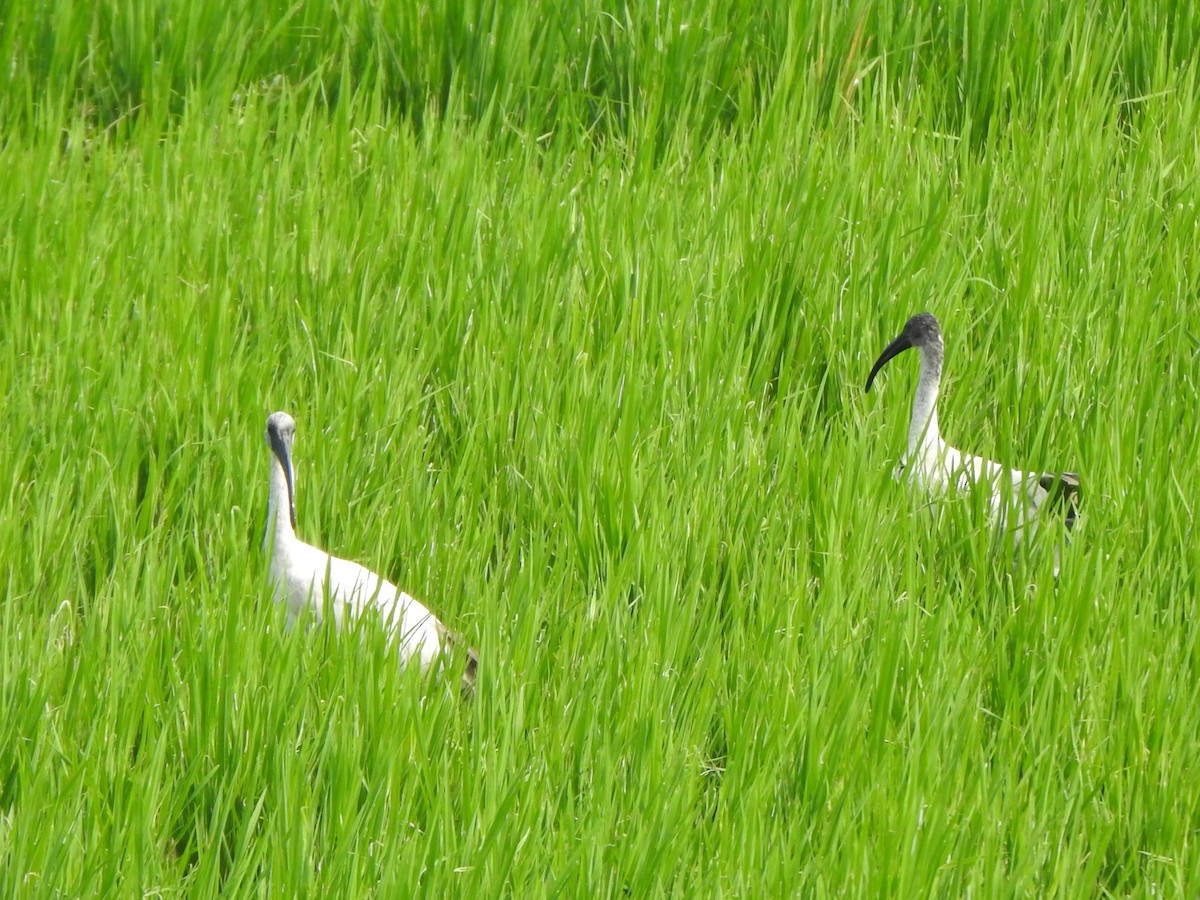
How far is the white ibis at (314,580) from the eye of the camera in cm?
282

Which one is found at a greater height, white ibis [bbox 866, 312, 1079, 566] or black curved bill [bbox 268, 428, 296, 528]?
white ibis [bbox 866, 312, 1079, 566]

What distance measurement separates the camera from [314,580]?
2834 mm

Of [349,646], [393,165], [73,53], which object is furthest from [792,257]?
[73,53]

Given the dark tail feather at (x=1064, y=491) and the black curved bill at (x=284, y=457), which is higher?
the dark tail feather at (x=1064, y=491)

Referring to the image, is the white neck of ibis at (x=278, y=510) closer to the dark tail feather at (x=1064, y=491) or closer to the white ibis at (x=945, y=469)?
the white ibis at (x=945, y=469)

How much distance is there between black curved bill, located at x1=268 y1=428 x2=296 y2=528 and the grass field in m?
0.13

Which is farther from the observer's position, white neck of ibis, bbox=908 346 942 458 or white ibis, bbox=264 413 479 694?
white neck of ibis, bbox=908 346 942 458

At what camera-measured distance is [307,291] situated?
145 inches

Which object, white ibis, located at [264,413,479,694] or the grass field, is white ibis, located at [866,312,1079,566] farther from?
white ibis, located at [264,413,479,694]

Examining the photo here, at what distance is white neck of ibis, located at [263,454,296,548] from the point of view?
2914mm

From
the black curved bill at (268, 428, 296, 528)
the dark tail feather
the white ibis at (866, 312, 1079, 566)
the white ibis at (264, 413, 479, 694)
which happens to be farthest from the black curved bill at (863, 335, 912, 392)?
the black curved bill at (268, 428, 296, 528)

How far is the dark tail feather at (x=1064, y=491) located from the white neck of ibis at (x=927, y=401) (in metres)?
0.29

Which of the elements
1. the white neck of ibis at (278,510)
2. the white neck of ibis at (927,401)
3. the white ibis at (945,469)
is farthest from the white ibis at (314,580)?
the white neck of ibis at (927,401)

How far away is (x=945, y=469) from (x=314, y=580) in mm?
1474
